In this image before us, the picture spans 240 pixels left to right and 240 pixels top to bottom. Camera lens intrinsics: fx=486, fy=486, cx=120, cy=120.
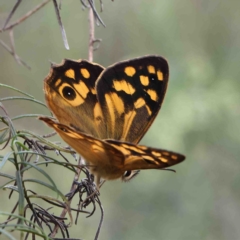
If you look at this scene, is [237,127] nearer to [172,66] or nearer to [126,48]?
[172,66]

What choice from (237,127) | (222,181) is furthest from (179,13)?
(222,181)

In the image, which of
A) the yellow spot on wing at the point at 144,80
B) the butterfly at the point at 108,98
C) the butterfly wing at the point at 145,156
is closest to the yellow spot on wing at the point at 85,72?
the butterfly at the point at 108,98

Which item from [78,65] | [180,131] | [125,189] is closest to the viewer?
[78,65]

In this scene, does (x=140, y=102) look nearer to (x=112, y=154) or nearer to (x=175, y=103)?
(x=112, y=154)

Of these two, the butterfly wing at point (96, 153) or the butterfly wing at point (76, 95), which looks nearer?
the butterfly wing at point (96, 153)

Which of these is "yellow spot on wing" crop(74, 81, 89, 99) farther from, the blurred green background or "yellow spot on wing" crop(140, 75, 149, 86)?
the blurred green background

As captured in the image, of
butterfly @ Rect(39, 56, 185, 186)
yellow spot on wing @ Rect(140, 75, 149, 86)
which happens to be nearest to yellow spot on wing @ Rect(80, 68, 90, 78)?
butterfly @ Rect(39, 56, 185, 186)

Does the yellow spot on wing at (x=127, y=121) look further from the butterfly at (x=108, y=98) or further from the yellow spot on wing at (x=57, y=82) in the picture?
the yellow spot on wing at (x=57, y=82)
